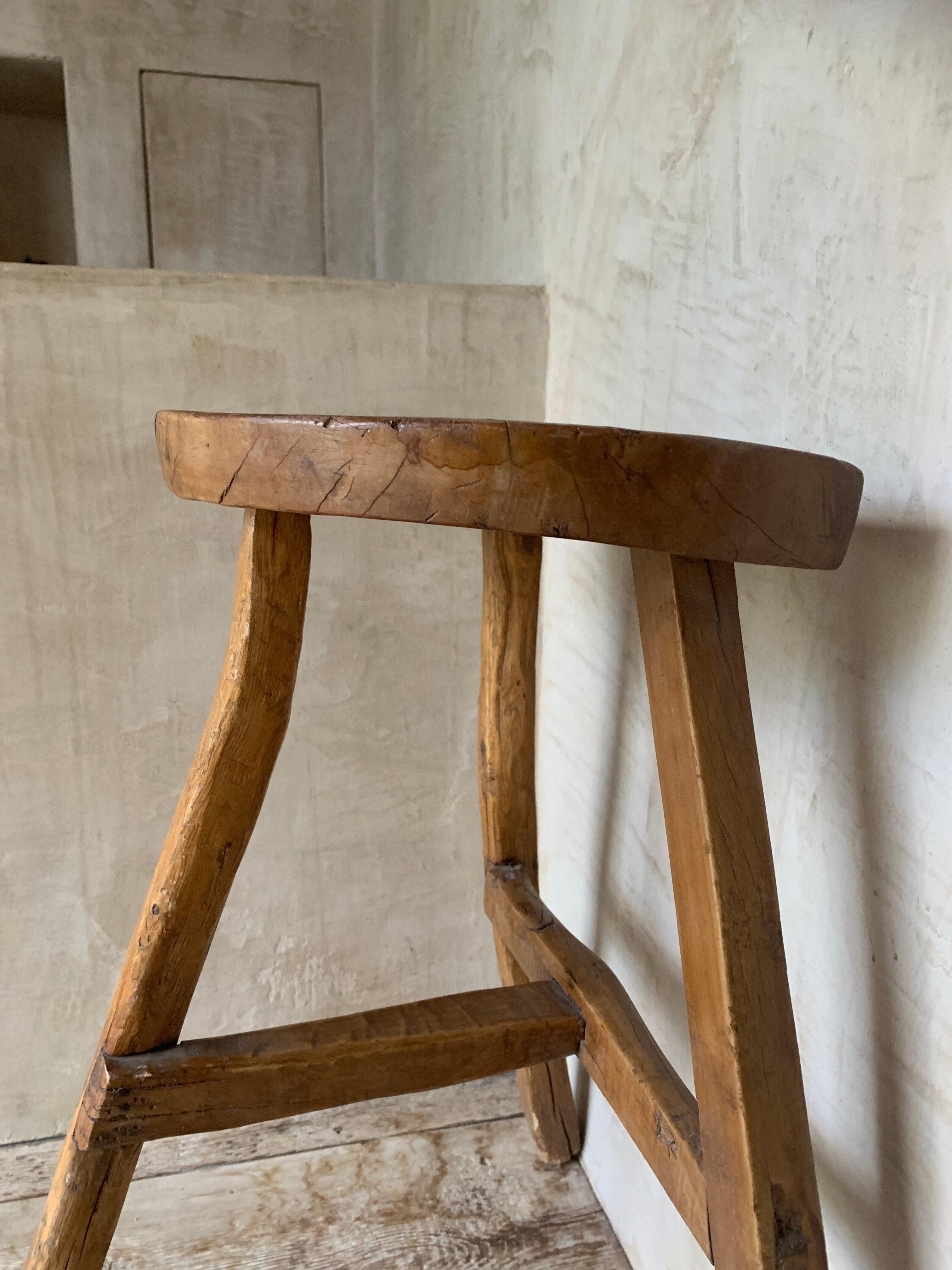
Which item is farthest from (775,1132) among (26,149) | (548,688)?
(26,149)

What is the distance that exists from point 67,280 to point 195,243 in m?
1.30

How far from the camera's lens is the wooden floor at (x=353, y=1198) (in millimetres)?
941

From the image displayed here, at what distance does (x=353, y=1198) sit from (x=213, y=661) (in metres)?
0.61

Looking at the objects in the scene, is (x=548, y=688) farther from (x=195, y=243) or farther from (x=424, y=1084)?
(x=195, y=243)

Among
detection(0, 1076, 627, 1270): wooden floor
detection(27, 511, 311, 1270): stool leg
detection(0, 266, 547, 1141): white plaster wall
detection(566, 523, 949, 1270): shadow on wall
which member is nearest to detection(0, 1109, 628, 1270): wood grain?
detection(0, 1076, 627, 1270): wooden floor

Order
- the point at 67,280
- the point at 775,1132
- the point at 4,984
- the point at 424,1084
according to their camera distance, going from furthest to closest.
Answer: the point at 4,984 < the point at 67,280 < the point at 424,1084 < the point at 775,1132

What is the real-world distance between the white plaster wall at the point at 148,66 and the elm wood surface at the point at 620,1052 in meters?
1.63

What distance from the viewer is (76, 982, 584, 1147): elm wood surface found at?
67 centimetres

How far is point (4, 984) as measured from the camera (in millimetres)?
1043

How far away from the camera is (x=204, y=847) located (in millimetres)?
663

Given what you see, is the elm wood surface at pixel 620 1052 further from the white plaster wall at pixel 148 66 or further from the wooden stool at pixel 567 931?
the white plaster wall at pixel 148 66

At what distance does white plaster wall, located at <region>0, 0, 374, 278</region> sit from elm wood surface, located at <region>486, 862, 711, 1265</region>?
1630mm

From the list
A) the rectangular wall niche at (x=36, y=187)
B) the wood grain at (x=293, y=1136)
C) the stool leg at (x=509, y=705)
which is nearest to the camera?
the stool leg at (x=509, y=705)

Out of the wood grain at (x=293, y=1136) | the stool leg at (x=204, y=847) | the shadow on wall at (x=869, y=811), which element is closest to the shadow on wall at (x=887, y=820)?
the shadow on wall at (x=869, y=811)
